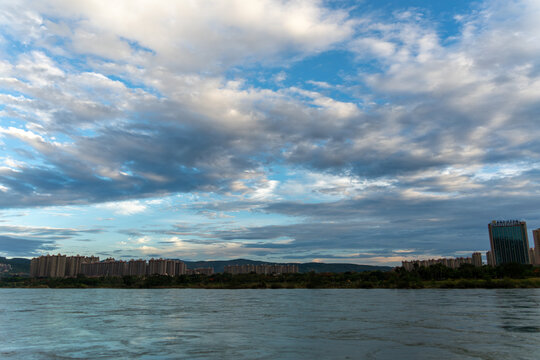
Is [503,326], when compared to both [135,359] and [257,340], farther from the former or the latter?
[135,359]

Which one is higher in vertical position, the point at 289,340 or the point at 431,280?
the point at 289,340

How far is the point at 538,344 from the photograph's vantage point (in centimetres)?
2489

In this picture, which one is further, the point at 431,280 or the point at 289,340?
the point at 431,280

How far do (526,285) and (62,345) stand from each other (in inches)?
5718

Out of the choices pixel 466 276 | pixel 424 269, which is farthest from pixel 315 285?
pixel 466 276

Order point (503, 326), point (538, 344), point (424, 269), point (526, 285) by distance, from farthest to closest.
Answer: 1. point (424, 269)
2. point (526, 285)
3. point (503, 326)
4. point (538, 344)

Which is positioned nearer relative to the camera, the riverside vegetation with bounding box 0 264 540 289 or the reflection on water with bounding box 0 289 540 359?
the reflection on water with bounding box 0 289 540 359

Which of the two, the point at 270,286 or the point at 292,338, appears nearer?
the point at 292,338

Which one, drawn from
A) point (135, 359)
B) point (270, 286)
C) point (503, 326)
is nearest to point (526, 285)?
point (270, 286)

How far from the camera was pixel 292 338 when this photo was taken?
29.8m

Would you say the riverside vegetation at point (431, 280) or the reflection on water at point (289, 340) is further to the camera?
the riverside vegetation at point (431, 280)

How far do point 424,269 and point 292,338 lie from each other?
150760 mm

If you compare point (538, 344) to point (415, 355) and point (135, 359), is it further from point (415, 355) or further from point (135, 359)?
point (135, 359)

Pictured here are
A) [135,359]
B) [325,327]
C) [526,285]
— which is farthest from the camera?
[526,285]
